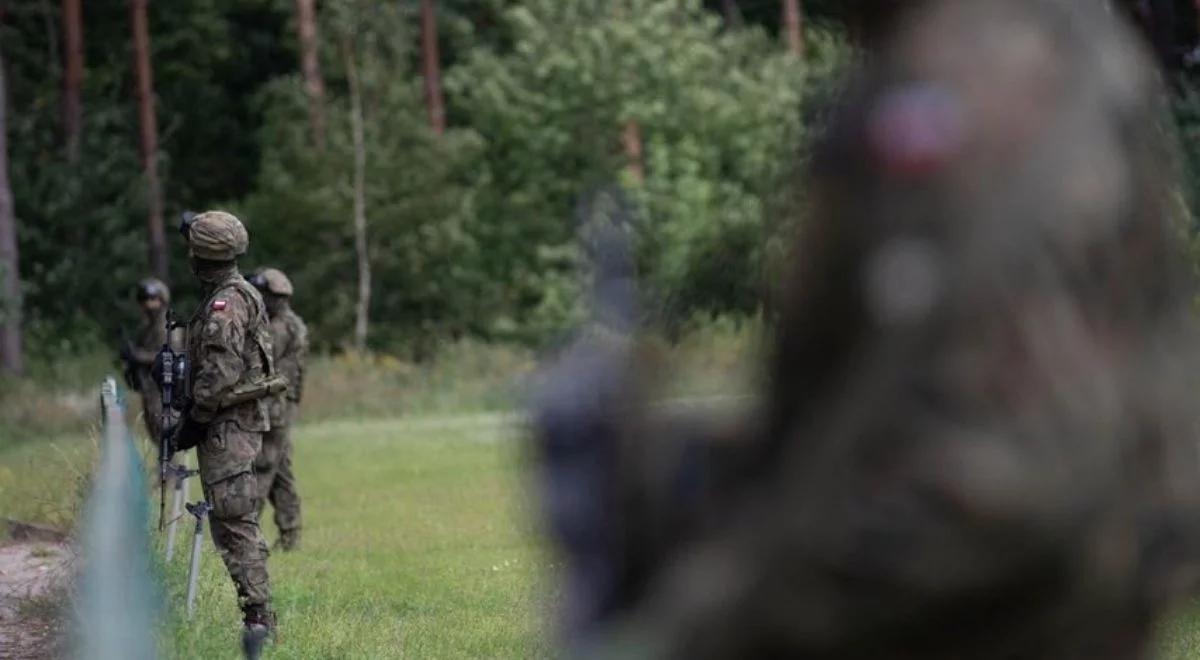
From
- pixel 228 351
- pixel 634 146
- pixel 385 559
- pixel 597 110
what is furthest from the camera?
pixel 634 146

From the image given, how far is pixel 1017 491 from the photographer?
1.73 m

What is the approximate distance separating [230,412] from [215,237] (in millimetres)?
803

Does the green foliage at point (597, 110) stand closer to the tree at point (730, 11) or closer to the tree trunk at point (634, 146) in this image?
the tree trunk at point (634, 146)

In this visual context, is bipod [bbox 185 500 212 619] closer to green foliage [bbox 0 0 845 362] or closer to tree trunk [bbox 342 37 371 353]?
green foliage [bbox 0 0 845 362]

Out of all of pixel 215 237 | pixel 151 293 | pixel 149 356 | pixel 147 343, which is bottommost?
pixel 147 343

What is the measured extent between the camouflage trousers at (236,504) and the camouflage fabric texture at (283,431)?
583 cm

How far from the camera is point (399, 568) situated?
1588cm

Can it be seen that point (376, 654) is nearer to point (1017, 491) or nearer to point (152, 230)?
point (1017, 491)

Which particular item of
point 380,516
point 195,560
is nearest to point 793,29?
point 380,516

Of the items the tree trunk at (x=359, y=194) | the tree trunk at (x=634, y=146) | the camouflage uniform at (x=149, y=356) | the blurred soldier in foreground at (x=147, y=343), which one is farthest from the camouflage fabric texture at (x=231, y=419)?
the tree trunk at (x=634, y=146)

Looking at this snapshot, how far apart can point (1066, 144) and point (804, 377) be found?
26 cm

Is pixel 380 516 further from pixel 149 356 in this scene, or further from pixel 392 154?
pixel 392 154

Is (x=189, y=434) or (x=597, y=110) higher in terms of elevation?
→ (x=189, y=434)

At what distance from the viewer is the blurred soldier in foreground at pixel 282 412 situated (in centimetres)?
1728
